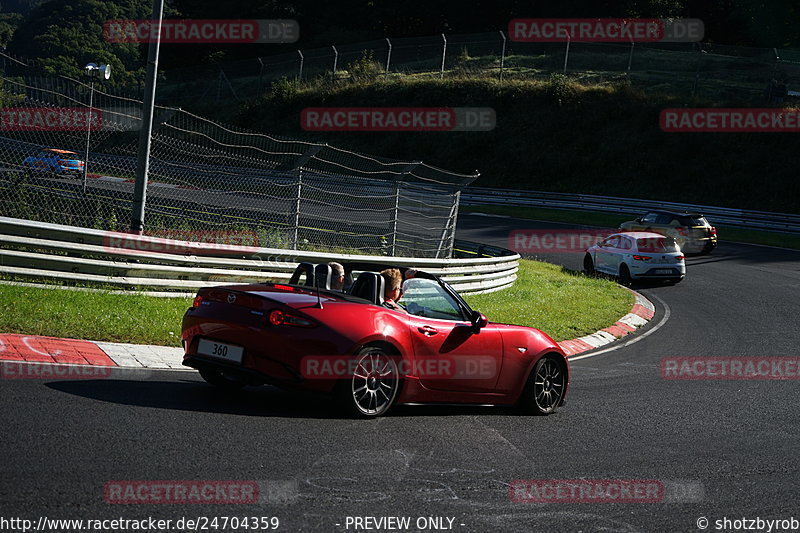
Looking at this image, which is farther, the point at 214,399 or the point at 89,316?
the point at 89,316

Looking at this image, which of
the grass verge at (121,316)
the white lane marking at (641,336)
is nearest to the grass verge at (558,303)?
the grass verge at (121,316)

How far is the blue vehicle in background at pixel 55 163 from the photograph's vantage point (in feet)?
36.6

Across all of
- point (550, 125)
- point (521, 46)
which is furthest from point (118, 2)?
point (550, 125)

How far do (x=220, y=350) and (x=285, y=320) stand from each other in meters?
0.64

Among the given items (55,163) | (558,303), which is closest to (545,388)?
(55,163)

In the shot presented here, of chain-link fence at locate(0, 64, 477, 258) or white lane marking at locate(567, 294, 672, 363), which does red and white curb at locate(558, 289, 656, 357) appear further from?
chain-link fence at locate(0, 64, 477, 258)

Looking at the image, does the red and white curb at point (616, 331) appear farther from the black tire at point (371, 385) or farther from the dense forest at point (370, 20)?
the dense forest at point (370, 20)

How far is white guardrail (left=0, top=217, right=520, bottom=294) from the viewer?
10461 mm

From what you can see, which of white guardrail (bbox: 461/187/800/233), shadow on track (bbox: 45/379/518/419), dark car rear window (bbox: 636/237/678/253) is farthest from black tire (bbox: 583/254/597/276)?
shadow on track (bbox: 45/379/518/419)

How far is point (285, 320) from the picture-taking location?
7082mm

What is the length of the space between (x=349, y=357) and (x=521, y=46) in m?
52.3

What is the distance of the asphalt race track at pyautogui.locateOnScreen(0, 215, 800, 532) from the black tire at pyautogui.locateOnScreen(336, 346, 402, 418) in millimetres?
133

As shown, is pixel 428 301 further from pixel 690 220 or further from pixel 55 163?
pixel 690 220

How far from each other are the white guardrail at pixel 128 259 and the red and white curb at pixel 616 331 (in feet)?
11.7
